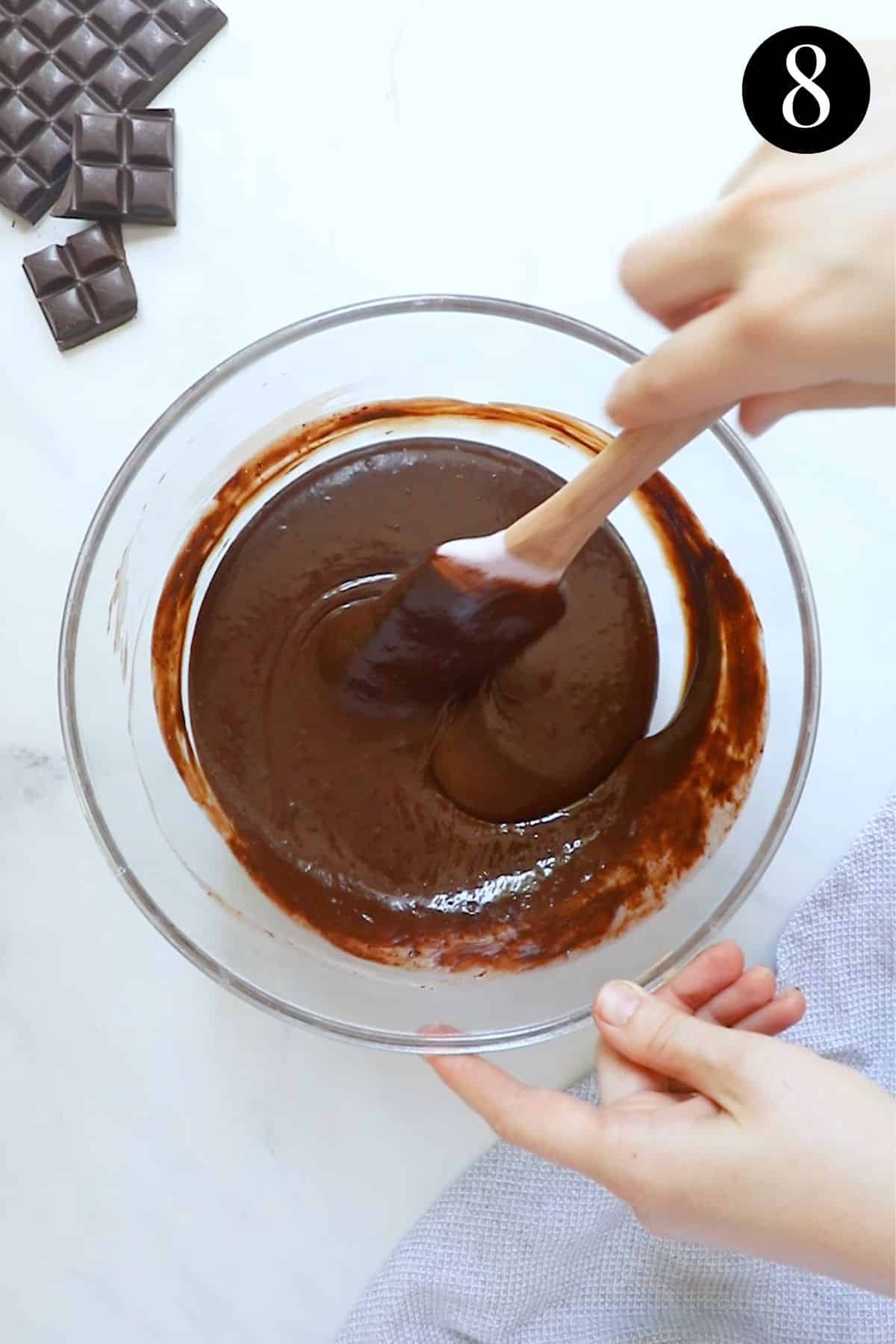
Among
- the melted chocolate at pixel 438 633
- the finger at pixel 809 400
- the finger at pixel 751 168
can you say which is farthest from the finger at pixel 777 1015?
the finger at pixel 751 168

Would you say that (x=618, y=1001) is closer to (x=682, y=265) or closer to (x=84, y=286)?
(x=682, y=265)

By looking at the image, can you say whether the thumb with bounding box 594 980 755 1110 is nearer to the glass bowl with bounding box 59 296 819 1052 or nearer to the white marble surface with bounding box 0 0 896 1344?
the glass bowl with bounding box 59 296 819 1052

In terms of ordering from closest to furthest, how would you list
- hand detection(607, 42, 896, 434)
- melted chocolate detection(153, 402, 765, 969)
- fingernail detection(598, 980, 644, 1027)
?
1. hand detection(607, 42, 896, 434)
2. fingernail detection(598, 980, 644, 1027)
3. melted chocolate detection(153, 402, 765, 969)

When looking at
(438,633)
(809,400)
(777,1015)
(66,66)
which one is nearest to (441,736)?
(438,633)

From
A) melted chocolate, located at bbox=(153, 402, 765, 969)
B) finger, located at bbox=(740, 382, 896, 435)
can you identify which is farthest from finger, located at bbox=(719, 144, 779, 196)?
melted chocolate, located at bbox=(153, 402, 765, 969)

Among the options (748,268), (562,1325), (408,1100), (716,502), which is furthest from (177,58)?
(562,1325)

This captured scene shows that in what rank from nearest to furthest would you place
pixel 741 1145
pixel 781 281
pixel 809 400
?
1. pixel 781 281
2. pixel 809 400
3. pixel 741 1145
